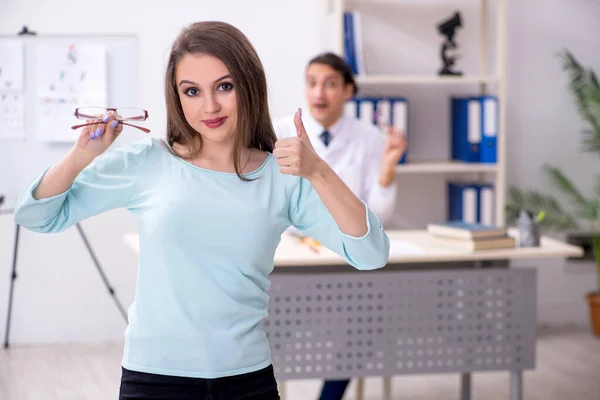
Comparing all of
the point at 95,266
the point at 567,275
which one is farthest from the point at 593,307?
the point at 95,266

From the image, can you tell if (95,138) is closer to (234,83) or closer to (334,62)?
(234,83)

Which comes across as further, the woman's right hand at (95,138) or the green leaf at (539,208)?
the green leaf at (539,208)

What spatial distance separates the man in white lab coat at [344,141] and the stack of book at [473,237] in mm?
271

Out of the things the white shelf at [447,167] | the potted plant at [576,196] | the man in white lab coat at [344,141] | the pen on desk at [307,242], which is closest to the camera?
the pen on desk at [307,242]

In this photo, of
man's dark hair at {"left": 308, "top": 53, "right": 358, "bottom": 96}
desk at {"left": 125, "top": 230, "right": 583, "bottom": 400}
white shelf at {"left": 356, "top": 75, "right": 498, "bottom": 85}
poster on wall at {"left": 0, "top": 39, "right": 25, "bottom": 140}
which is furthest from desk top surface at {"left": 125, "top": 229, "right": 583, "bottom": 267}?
poster on wall at {"left": 0, "top": 39, "right": 25, "bottom": 140}

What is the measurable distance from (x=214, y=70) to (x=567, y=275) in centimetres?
431

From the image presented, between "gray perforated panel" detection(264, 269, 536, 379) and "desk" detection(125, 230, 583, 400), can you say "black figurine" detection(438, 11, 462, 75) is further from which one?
"gray perforated panel" detection(264, 269, 536, 379)

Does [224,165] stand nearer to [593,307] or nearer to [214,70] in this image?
[214,70]

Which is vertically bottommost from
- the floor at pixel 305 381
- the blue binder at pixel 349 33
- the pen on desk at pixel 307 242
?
the floor at pixel 305 381

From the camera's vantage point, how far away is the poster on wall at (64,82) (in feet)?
15.8

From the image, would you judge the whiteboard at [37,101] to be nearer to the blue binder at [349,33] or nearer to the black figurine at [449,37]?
the blue binder at [349,33]

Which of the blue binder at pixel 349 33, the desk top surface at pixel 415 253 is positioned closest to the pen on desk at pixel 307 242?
the desk top surface at pixel 415 253

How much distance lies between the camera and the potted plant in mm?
4941

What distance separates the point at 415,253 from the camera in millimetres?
3227
